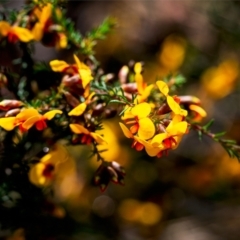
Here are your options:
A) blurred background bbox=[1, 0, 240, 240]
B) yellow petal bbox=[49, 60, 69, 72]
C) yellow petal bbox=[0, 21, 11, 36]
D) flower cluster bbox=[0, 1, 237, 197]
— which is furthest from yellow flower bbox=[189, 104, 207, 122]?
blurred background bbox=[1, 0, 240, 240]

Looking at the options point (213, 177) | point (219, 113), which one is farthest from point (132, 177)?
point (219, 113)

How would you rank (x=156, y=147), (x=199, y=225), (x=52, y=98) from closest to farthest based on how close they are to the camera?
(x=156, y=147) < (x=52, y=98) < (x=199, y=225)

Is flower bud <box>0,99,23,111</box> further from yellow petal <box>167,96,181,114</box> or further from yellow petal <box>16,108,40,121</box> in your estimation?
yellow petal <box>167,96,181,114</box>

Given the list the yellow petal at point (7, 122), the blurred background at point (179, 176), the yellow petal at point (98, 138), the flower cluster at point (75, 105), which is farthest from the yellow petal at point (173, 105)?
the blurred background at point (179, 176)

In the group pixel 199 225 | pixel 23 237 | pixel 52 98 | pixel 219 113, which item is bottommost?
pixel 199 225

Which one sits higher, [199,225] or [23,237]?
[23,237]

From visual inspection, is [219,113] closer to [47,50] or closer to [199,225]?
[199,225]
